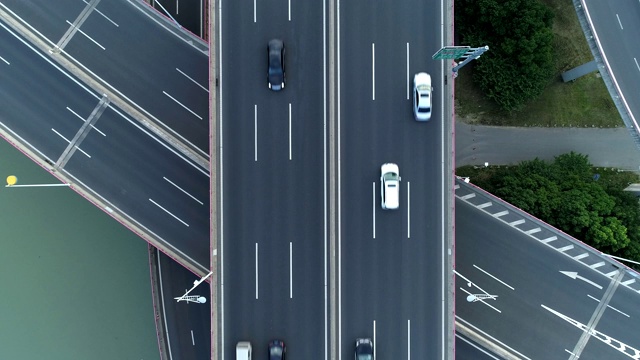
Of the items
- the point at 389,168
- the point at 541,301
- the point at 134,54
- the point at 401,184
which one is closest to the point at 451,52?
the point at 389,168

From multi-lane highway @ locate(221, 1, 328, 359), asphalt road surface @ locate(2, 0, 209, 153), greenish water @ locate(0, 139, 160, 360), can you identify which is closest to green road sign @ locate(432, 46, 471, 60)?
multi-lane highway @ locate(221, 1, 328, 359)

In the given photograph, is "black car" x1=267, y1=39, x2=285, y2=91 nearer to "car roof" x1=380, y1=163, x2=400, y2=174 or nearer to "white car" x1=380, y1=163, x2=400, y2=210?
"car roof" x1=380, y1=163, x2=400, y2=174

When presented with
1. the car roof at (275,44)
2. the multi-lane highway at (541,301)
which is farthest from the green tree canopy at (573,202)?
the car roof at (275,44)

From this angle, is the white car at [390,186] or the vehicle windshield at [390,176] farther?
the vehicle windshield at [390,176]

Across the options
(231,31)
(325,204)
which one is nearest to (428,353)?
(325,204)

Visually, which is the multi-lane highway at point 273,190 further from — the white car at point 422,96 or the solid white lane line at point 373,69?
the white car at point 422,96

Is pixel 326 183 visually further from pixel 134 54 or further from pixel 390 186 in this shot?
pixel 134 54
